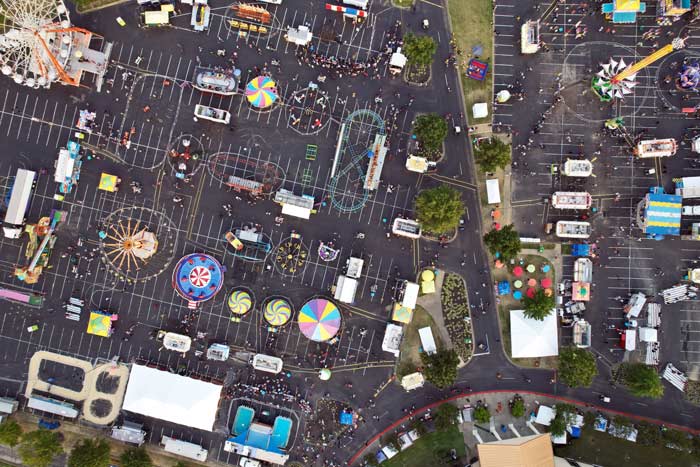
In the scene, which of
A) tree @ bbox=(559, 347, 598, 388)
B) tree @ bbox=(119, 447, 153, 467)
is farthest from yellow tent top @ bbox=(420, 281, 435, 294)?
tree @ bbox=(119, 447, 153, 467)

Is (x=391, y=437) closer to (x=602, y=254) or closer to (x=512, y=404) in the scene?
(x=512, y=404)

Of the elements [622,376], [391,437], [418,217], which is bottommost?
[391,437]

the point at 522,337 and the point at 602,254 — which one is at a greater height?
the point at 602,254

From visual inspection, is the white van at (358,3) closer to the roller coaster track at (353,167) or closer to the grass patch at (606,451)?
the roller coaster track at (353,167)

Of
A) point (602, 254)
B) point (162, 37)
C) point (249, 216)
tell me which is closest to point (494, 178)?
point (602, 254)

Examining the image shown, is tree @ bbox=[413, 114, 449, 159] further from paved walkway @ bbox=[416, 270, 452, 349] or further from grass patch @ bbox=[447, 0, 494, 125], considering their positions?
paved walkway @ bbox=[416, 270, 452, 349]

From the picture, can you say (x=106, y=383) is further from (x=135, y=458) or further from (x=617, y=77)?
(x=617, y=77)
